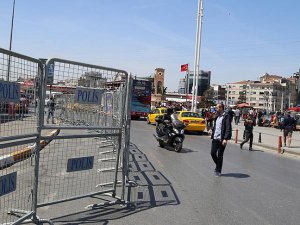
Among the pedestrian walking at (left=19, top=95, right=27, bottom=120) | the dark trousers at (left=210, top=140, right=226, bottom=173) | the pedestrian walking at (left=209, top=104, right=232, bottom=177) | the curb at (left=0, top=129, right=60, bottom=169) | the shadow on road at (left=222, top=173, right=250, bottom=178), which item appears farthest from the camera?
the shadow on road at (left=222, top=173, right=250, bottom=178)

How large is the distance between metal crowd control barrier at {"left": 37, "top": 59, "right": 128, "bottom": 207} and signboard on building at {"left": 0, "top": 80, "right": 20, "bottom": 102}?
23.4 inches

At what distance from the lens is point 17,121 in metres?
5.12

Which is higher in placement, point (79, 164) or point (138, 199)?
point (79, 164)

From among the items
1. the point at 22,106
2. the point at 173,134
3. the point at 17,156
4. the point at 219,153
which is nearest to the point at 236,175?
the point at 219,153

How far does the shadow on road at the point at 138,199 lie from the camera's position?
20.1ft

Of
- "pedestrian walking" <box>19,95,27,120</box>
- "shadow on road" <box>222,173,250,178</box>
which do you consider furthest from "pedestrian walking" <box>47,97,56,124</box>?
"shadow on road" <box>222,173,250,178</box>

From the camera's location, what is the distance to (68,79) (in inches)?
251

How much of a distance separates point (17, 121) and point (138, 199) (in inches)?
122

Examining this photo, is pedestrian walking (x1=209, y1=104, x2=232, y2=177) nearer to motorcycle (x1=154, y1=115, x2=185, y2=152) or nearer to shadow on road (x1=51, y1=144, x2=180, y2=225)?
shadow on road (x1=51, y1=144, x2=180, y2=225)

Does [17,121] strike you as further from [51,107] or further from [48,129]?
[51,107]

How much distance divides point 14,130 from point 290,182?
755cm

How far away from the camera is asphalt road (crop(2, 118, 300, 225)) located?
640 centimetres

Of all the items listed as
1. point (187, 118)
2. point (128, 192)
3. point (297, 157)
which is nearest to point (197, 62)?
point (187, 118)

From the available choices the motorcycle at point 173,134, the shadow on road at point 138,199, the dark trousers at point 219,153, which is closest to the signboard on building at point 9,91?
the shadow on road at point 138,199
